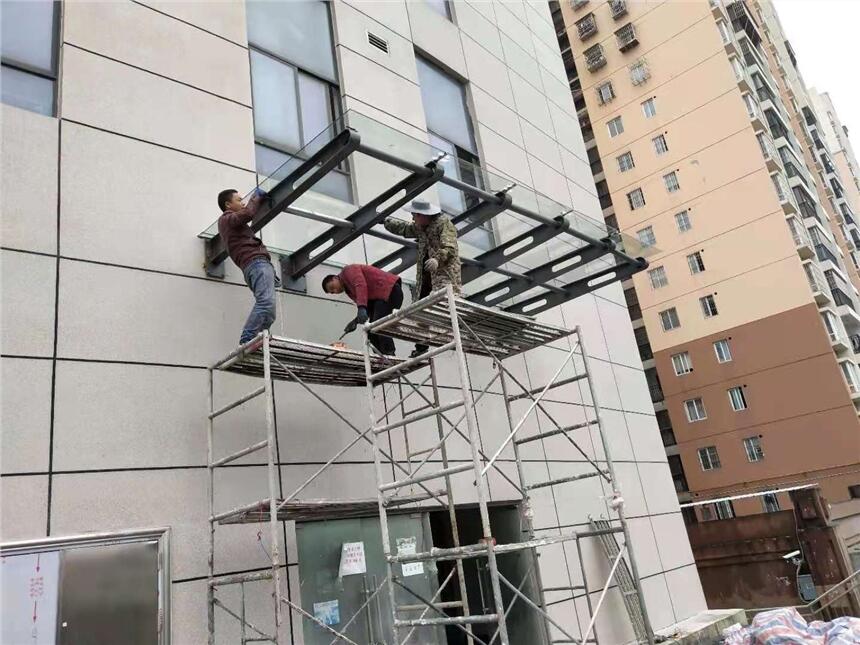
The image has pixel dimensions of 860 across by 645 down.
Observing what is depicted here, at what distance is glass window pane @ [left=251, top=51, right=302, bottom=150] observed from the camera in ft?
28.6

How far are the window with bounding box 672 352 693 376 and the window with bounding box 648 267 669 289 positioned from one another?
Result: 4166 millimetres

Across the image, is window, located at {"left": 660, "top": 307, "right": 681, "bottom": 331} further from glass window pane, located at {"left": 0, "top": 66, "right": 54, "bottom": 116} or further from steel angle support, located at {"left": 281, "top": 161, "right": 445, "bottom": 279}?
glass window pane, located at {"left": 0, "top": 66, "right": 54, "bottom": 116}

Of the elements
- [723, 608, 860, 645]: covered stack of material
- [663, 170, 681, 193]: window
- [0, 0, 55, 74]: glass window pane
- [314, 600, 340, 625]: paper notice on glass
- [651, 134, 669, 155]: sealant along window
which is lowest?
[723, 608, 860, 645]: covered stack of material

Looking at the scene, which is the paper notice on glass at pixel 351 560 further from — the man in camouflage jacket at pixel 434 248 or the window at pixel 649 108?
the window at pixel 649 108

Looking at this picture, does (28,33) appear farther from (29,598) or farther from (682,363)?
(682,363)

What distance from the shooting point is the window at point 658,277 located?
122ft

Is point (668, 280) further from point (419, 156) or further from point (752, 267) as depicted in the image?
point (419, 156)

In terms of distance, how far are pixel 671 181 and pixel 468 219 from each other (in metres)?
33.7

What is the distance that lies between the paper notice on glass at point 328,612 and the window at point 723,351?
31665 mm

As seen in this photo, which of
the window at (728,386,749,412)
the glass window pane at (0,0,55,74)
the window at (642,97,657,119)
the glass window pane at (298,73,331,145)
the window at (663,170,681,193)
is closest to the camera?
the glass window pane at (0,0,55,74)

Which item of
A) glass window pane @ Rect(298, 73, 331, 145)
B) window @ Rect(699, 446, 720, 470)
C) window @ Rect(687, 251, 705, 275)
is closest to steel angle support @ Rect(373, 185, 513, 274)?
glass window pane @ Rect(298, 73, 331, 145)

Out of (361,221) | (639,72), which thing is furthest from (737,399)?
(361,221)

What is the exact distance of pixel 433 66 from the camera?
1229 centimetres

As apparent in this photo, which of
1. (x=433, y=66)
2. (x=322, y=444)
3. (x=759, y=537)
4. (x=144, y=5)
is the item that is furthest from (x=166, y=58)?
(x=759, y=537)
